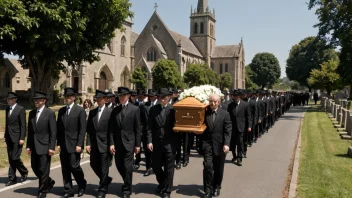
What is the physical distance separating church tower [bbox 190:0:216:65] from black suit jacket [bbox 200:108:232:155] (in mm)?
74555

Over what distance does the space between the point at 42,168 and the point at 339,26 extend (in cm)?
3329

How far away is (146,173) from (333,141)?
30.1 ft

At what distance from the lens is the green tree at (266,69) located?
103m

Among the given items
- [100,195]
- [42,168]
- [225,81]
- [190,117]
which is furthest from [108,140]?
[225,81]

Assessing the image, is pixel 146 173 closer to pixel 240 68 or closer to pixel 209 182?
pixel 209 182

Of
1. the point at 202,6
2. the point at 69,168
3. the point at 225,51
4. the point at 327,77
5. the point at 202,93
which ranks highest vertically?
the point at 202,6

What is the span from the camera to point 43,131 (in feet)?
21.7

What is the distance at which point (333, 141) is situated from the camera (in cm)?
1422

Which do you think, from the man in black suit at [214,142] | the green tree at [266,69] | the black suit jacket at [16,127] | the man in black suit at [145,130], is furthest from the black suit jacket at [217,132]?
the green tree at [266,69]

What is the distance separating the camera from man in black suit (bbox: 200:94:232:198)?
659cm

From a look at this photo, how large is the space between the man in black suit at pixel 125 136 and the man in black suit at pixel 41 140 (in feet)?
3.72

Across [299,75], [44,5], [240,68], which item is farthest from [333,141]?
[240,68]

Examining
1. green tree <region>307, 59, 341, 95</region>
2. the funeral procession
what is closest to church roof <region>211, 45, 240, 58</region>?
green tree <region>307, 59, 341, 95</region>

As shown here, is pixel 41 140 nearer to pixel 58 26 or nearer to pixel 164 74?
pixel 58 26
